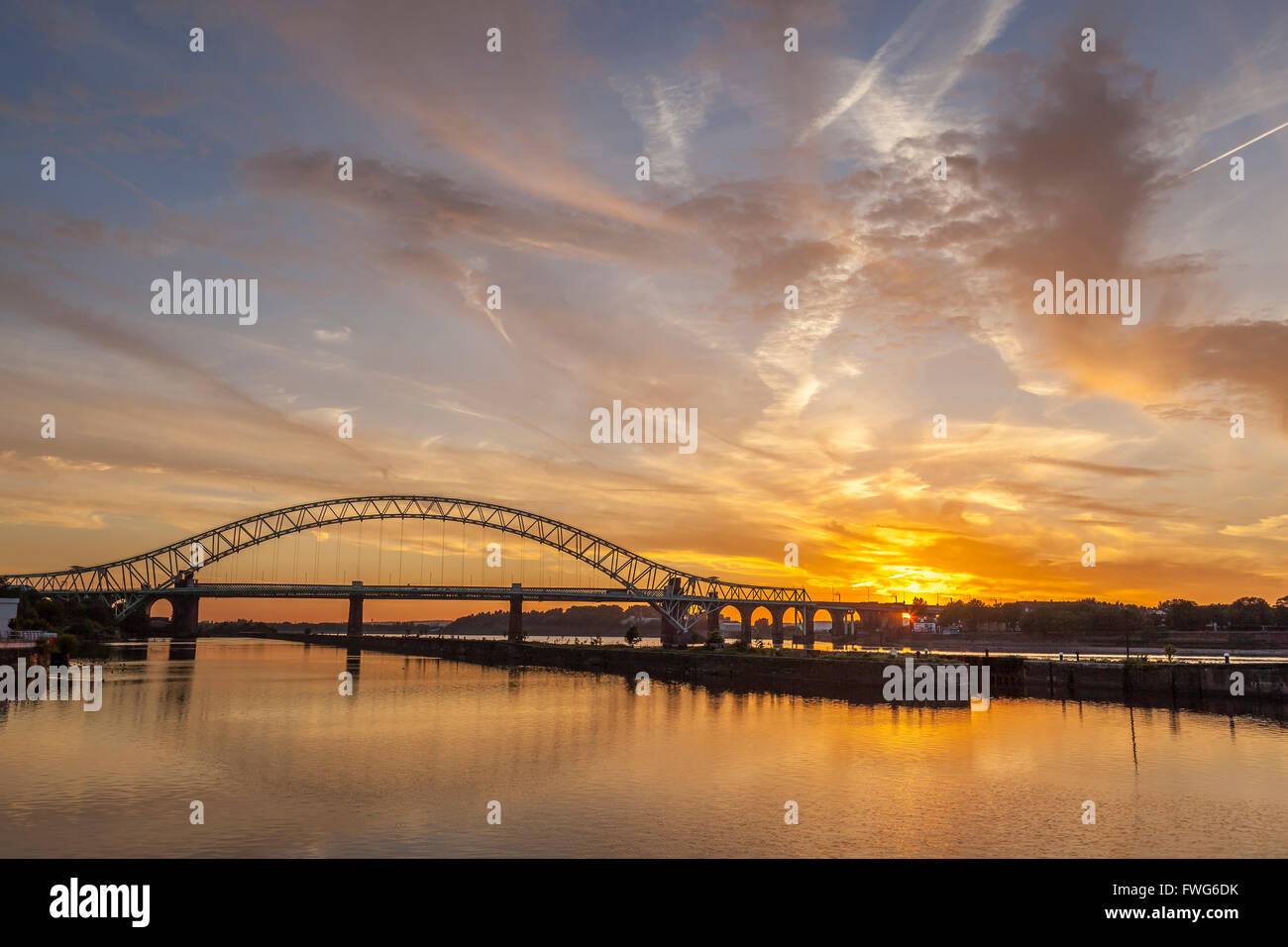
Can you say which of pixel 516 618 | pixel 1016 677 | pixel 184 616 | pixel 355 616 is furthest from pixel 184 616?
pixel 1016 677

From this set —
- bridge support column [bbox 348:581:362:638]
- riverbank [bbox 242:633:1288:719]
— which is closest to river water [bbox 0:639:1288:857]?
riverbank [bbox 242:633:1288:719]

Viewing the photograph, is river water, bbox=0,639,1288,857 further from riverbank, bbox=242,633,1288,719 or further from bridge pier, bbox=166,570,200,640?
bridge pier, bbox=166,570,200,640

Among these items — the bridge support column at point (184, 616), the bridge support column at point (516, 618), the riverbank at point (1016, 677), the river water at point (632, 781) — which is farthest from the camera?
the bridge support column at point (184, 616)

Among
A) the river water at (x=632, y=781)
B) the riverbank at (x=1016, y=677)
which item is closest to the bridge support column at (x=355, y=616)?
the riverbank at (x=1016, y=677)

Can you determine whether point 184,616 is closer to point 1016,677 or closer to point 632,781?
point 1016,677

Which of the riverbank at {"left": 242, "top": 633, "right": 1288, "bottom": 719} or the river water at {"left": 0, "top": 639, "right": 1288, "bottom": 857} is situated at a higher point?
the river water at {"left": 0, "top": 639, "right": 1288, "bottom": 857}

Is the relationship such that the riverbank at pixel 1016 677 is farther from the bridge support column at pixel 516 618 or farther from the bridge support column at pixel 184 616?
the bridge support column at pixel 184 616
